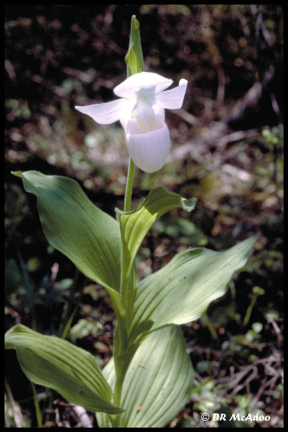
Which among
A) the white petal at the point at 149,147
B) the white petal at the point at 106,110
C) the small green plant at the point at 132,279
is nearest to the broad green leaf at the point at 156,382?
the small green plant at the point at 132,279

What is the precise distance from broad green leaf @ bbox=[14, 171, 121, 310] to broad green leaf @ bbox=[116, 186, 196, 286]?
10cm

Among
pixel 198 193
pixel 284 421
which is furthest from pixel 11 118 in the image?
pixel 284 421

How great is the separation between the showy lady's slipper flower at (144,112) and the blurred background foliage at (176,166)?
736 mm

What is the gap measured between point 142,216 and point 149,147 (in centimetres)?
20

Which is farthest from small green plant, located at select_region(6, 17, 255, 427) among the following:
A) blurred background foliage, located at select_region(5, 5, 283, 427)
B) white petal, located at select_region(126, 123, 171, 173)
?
blurred background foliage, located at select_region(5, 5, 283, 427)

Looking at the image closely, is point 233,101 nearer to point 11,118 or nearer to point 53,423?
point 11,118

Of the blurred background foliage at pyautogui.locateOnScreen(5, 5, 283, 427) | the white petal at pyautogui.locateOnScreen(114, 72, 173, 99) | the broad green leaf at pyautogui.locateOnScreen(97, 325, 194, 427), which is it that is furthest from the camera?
the blurred background foliage at pyautogui.locateOnScreen(5, 5, 283, 427)

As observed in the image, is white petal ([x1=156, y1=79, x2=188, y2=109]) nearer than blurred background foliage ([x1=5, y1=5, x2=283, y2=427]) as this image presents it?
Yes

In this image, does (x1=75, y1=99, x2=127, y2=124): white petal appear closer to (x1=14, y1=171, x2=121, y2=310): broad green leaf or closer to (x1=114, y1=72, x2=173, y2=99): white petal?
(x1=114, y1=72, x2=173, y2=99): white petal

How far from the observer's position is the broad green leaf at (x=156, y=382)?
1337 mm

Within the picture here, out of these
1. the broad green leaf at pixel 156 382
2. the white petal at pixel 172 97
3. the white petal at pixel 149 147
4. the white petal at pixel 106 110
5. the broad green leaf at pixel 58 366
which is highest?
the white petal at pixel 172 97

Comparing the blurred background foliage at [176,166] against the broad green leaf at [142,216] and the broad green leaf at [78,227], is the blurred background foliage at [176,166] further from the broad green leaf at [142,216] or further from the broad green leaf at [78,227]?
the broad green leaf at [142,216]

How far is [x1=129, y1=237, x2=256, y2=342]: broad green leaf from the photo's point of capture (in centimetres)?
116

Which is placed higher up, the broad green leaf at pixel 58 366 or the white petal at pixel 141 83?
the white petal at pixel 141 83
